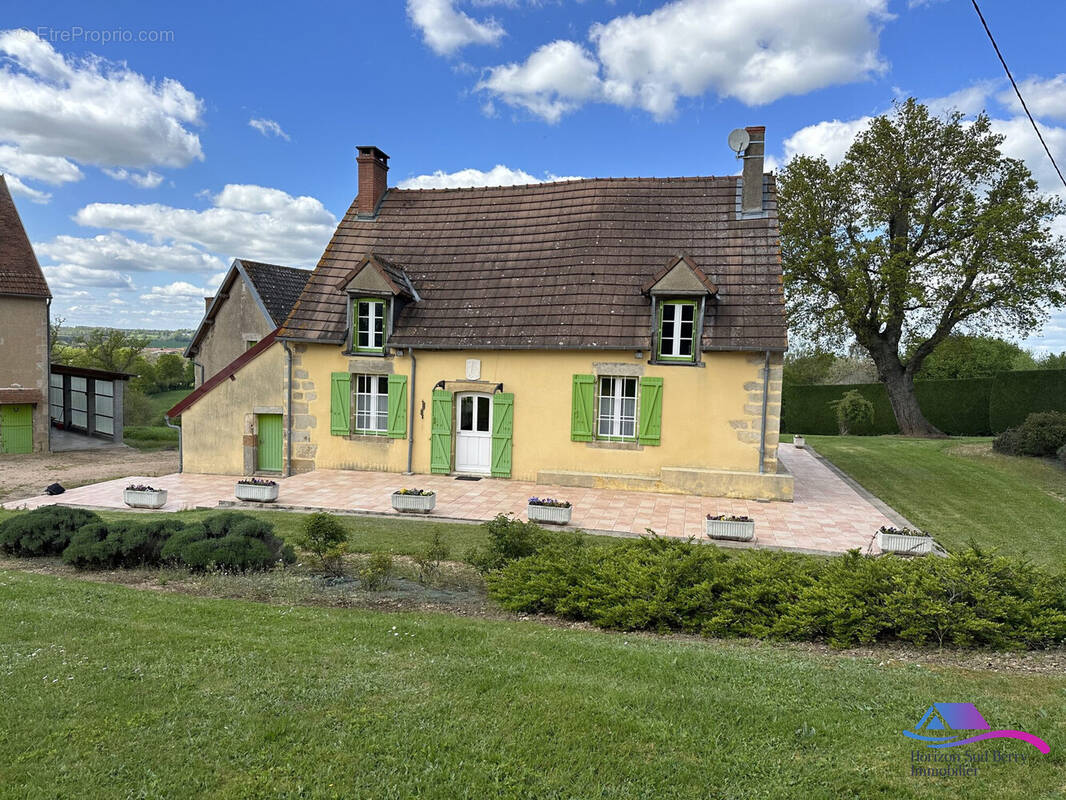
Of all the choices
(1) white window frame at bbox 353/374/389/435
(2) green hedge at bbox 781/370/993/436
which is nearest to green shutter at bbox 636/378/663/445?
(1) white window frame at bbox 353/374/389/435

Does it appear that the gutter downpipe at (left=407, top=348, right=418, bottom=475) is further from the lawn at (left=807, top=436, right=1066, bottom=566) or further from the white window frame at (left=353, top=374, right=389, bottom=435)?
the lawn at (left=807, top=436, right=1066, bottom=566)

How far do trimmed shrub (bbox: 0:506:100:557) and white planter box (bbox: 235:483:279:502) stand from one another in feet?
12.8

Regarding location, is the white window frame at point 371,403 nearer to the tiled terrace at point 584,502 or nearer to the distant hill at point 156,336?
the tiled terrace at point 584,502

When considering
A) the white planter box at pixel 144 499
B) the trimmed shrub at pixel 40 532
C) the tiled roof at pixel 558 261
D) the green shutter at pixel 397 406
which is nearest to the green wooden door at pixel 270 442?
the tiled roof at pixel 558 261

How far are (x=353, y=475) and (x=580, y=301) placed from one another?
271 inches

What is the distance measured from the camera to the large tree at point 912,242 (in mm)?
21750

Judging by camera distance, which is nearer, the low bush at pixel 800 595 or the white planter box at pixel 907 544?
the low bush at pixel 800 595

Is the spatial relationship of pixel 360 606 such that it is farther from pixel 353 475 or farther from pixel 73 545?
pixel 353 475

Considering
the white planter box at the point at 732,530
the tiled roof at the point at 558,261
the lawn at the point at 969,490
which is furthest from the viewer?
the tiled roof at the point at 558,261

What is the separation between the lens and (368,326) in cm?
1605

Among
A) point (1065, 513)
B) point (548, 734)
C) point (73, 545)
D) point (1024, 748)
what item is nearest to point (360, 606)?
point (548, 734)

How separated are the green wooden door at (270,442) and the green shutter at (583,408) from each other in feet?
24.8

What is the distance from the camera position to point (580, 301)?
49.9ft

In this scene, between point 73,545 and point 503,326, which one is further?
point 503,326
